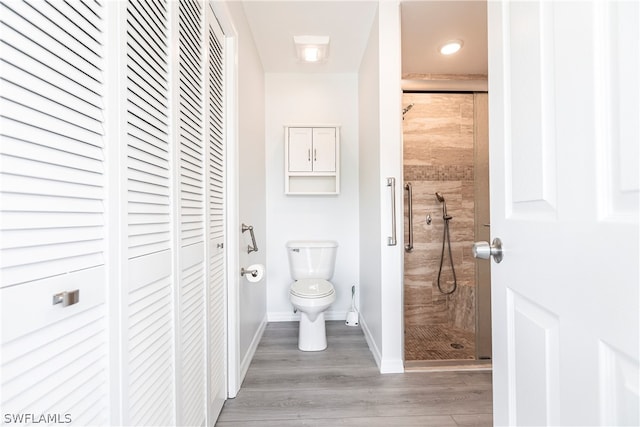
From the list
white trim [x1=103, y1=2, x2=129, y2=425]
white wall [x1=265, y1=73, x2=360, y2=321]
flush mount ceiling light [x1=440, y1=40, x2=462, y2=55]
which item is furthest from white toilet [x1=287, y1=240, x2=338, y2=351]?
flush mount ceiling light [x1=440, y1=40, x2=462, y2=55]

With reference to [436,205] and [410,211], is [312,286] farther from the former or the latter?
[436,205]

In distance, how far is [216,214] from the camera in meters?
1.58

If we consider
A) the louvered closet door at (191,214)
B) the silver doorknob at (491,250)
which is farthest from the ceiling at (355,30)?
the silver doorknob at (491,250)

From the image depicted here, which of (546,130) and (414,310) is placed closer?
(546,130)

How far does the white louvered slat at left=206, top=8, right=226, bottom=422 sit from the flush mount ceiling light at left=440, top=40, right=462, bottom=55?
183 centimetres

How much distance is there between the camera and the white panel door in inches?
16.3

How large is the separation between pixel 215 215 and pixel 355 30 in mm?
1756

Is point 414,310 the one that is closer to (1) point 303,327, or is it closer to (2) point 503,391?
(1) point 303,327

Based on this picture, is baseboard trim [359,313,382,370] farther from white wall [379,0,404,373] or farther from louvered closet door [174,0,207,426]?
louvered closet door [174,0,207,426]

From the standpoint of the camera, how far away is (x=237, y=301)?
5.82 feet

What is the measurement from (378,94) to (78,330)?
1942 mm

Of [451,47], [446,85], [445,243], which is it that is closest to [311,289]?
[445,243]

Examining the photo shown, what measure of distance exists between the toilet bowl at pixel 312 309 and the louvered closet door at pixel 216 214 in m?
0.67

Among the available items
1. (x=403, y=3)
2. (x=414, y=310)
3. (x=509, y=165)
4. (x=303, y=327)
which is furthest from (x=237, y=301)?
(x=403, y=3)
